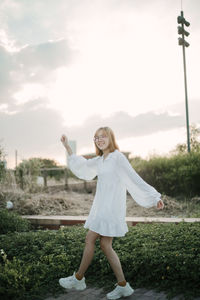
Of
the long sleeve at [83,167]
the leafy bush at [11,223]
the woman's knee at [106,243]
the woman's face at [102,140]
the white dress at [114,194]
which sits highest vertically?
the woman's face at [102,140]

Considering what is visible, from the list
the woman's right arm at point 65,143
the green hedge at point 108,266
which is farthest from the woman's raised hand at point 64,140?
the green hedge at point 108,266

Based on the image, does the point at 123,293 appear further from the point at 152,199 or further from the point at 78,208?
the point at 78,208

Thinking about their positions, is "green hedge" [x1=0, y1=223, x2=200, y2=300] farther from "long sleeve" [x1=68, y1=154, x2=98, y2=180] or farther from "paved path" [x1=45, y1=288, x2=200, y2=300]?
"long sleeve" [x1=68, y1=154, x2=98, y2=180]

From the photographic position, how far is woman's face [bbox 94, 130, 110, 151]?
3592 millimetres

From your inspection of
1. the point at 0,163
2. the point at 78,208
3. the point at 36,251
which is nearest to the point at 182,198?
the point at 78,208

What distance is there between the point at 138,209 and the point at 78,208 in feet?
6.13

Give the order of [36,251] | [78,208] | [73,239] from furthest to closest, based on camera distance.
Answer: [78,208] → [73,239] → [36,251]

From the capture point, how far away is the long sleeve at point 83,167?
3895 mm

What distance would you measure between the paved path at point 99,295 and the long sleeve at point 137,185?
102 cm

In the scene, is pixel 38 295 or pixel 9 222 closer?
pixel 38 295

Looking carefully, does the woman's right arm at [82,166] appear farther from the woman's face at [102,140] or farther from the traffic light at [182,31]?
the traffic light at [182,31]

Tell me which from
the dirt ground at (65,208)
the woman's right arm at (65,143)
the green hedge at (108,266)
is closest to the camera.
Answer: the green hedge at (108,266)

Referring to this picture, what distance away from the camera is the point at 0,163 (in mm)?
9430

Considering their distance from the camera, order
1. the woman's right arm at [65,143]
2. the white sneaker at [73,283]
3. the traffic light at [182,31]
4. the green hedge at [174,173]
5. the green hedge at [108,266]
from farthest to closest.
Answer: the traffic light at [182,31]
the green hedge at [174,173]
the woman's right arm at [65,143]
the green hedge at [108,266]
the white sneaker at [73,283]
